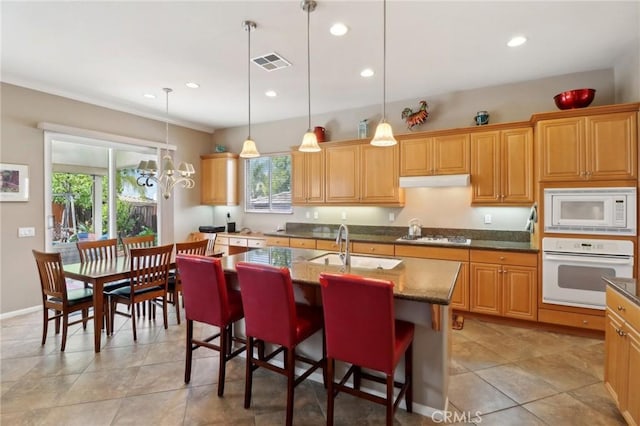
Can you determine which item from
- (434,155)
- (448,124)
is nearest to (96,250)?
(434,155)

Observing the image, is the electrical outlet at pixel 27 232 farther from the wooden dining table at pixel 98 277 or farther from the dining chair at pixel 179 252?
the dining chair at pixel 179 252

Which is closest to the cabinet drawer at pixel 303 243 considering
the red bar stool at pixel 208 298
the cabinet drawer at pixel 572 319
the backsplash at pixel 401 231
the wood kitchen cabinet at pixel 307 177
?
the backsplash at pixel 401 231

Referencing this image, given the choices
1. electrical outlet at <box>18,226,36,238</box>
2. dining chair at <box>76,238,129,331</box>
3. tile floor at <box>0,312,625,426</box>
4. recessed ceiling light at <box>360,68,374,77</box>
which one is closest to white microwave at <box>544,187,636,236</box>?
tile floor at <box>0,312,625,426</box>

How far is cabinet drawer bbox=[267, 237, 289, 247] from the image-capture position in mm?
4922

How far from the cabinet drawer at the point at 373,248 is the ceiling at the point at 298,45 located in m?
2.04

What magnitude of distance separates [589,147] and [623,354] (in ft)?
7.05

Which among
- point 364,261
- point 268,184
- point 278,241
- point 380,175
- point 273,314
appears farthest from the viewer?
point 268,184

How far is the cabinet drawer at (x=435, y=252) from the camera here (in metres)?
3.74

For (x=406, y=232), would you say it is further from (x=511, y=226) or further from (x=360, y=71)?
(x=360, y=71)

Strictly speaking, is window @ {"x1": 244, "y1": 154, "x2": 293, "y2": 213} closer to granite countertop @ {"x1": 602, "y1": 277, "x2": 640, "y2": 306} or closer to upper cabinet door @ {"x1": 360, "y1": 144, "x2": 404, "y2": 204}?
upper cabinet door @ {"x1": 360, "y1": 144, "x2": 404, "y2": 204}

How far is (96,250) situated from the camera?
3.81 meters

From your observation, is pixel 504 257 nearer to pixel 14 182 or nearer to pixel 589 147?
pixel 589 147

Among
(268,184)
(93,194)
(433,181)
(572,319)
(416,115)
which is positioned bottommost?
(572,319)

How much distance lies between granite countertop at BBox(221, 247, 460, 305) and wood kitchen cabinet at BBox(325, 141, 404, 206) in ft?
5.83
